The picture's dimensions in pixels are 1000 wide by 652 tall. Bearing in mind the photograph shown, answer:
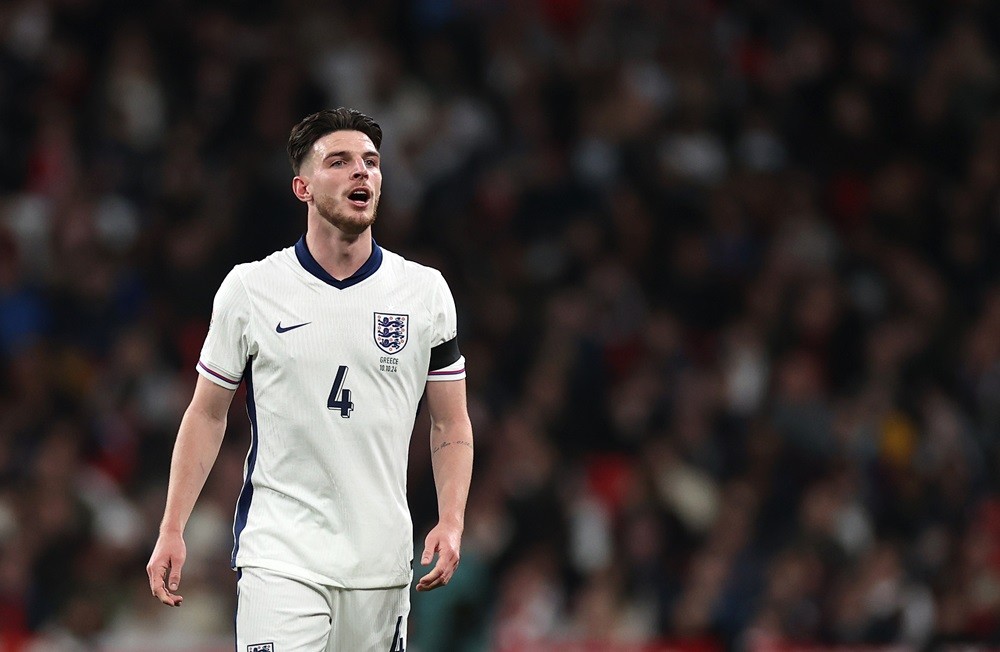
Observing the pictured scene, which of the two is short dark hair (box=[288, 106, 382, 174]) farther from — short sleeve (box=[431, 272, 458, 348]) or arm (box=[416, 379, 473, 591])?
arm (box=[416, 379, 473, 591])

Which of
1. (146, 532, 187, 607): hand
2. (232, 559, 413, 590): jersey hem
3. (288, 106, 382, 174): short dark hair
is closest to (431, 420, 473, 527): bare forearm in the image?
(232, 559, 413, 590): jersey hem

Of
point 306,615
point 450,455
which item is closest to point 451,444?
point 450,455

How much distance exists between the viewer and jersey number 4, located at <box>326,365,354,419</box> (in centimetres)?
510

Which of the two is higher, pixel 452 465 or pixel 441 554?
pixel 452 465

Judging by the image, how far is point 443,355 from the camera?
538 centimetres

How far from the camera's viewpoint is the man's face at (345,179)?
517 centimetres

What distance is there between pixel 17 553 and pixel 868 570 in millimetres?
5270

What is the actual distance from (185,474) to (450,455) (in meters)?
0.84

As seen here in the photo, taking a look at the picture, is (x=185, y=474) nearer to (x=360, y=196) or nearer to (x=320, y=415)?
(x=320, y=415)

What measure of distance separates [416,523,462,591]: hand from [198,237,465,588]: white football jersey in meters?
0.16

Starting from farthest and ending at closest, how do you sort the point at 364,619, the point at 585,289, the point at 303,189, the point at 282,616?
the point at 585,289, the point at 303,189, the point at 364,619, the point at 282,616

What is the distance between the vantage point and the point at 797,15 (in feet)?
47.7

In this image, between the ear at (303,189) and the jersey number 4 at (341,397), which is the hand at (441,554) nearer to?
the jersey number 4 at (341,397)

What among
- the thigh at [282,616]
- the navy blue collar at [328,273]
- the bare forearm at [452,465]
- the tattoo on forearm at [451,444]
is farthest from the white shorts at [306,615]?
the navy blue collar at [328,273]
